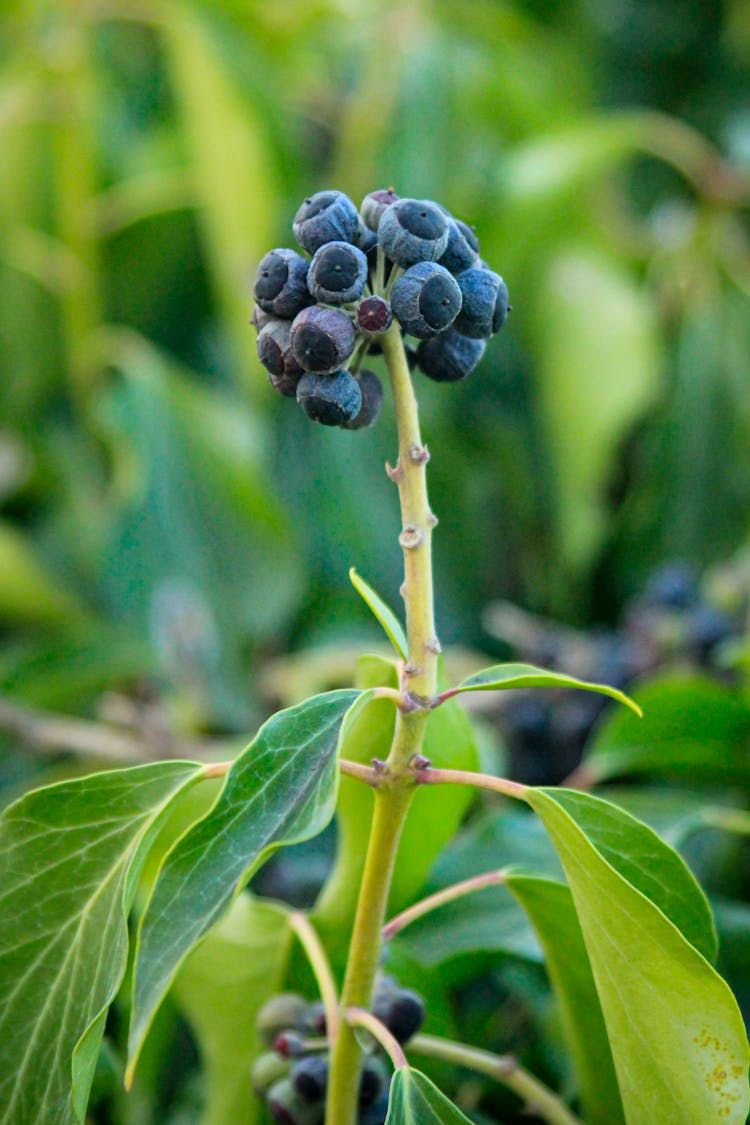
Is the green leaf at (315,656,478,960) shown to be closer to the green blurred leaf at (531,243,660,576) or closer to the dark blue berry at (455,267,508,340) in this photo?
the dark blue berry at (455,267,508,340)

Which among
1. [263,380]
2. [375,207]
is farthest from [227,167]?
[375,207]

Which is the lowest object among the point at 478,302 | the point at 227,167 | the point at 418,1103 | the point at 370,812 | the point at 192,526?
the point at 418,1103

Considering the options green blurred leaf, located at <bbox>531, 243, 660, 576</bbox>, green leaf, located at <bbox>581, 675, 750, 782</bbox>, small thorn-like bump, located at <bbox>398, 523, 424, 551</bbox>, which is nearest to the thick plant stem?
small thorn-like bump, located at <bbox>398, 523, 424, 551</bbox>

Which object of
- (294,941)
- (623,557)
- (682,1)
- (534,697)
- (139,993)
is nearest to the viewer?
(139,993)

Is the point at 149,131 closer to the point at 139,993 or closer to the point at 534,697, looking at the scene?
the point at 534,697

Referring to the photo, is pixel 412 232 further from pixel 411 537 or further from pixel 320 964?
pixel 320 964

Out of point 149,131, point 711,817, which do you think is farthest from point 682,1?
point 711,817
